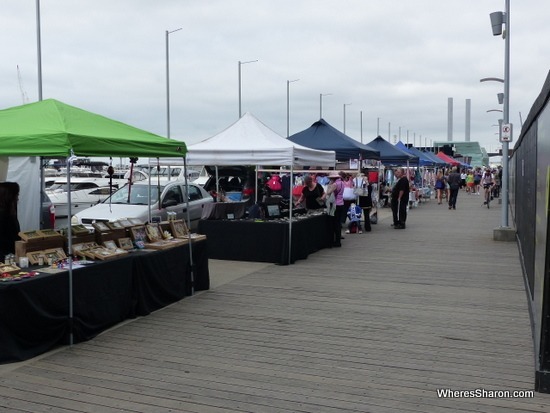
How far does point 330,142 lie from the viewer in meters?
16.3

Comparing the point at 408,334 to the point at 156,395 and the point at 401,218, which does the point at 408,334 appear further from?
the point at 401,218

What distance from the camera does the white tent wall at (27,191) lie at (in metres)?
11.7

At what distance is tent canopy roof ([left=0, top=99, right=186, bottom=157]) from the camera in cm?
587

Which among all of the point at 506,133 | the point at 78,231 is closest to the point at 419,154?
the point at 506,133

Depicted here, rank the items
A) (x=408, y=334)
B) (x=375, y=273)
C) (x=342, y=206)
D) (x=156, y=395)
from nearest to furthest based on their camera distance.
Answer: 1. (x=156, y=395)
2. (x=408, y=334)
3. (x=375, y=273)
4. (x=342, y=206)

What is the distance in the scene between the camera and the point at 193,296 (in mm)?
8406

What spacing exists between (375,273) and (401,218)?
26.9 ft

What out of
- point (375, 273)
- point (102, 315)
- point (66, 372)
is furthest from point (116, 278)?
point (375, 273)

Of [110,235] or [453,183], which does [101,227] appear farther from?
[453,183]

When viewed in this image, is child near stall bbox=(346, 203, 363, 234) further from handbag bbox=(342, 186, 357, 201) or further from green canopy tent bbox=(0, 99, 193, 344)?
green canopy tent bbox=(0, 99, 193, 344)

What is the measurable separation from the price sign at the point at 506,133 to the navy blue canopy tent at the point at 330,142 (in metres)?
3.69

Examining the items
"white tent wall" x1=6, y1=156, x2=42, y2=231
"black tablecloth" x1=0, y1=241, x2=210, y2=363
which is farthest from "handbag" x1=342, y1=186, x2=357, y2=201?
"black tablecloth" x1=0, y1=241, x2=210, y2=363

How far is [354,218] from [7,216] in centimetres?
1071

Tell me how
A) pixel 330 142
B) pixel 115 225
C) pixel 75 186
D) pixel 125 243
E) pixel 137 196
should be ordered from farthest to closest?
pixel 75 186, pixel 330 142, pixel 137 196, pixel 115 225, pixel 125 243
